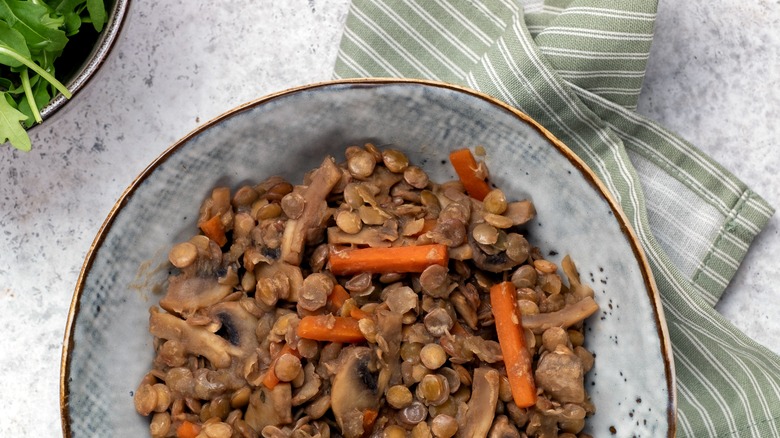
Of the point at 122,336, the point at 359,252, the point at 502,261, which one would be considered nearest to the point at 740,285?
the point at 502,261

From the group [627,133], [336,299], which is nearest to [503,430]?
[336,299]

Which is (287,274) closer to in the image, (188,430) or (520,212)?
(188,430)

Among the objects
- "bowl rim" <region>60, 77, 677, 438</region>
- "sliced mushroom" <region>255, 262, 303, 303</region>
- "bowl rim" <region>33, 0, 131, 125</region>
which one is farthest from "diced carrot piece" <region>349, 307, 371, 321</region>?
"bowl rim" <region>33, 0, 131, 125</region>

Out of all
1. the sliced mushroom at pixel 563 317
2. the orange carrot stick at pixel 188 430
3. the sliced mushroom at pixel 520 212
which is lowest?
the orange carrot stick at pixel 188 430

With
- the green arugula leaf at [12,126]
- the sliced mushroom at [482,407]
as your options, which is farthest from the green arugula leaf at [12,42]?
the sliced mushroom at [482,407]

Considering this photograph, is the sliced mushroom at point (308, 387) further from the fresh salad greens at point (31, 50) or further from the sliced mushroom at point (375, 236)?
the fresh salad greens at point (31, 50)

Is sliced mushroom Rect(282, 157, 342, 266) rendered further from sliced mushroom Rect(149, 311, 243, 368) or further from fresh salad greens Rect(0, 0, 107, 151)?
fresh salad greens Rect(0, 0, 107, 151)

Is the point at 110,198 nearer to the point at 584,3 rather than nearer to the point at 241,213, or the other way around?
the point at 241,213
